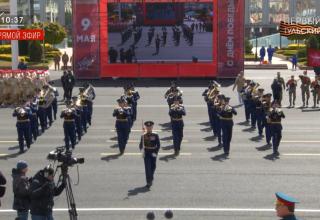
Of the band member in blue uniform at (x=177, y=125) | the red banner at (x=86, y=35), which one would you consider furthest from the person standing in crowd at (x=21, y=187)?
the red banner at (x=86, y=35)

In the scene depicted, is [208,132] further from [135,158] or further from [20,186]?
[20,186]

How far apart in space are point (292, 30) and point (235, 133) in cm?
3912

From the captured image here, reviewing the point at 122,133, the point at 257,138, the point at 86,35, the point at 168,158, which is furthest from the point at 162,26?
the point at 168,158

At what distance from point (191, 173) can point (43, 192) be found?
7.46 m

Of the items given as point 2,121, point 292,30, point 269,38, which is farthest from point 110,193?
point 269,38

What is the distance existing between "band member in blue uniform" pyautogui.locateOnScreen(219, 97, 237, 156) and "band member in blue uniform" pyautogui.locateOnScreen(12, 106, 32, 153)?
18.9ft

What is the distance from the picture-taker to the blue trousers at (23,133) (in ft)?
67.8

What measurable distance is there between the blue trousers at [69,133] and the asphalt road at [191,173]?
0.40m

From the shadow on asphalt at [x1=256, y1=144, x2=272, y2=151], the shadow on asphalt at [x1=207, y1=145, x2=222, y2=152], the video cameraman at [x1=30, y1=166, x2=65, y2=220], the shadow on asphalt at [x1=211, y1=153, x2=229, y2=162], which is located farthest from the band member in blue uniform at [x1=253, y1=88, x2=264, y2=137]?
the video cameraman at [x1=30, y1=166, x2=65, y2=220]

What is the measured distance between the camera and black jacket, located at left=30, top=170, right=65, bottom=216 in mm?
10609

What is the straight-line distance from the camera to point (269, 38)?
80812 millimetres

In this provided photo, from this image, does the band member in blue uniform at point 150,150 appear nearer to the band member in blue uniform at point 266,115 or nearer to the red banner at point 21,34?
the band member in blue uniform at point 266,115

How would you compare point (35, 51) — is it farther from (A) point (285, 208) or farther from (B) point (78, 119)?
(A) point (285, 208)

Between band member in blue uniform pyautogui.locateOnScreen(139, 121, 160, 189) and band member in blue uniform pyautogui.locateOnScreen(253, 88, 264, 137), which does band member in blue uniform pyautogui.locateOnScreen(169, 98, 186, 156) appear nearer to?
band member in blue uniform pyautogui.locateOnScreen(253, 88, 264, 137)
